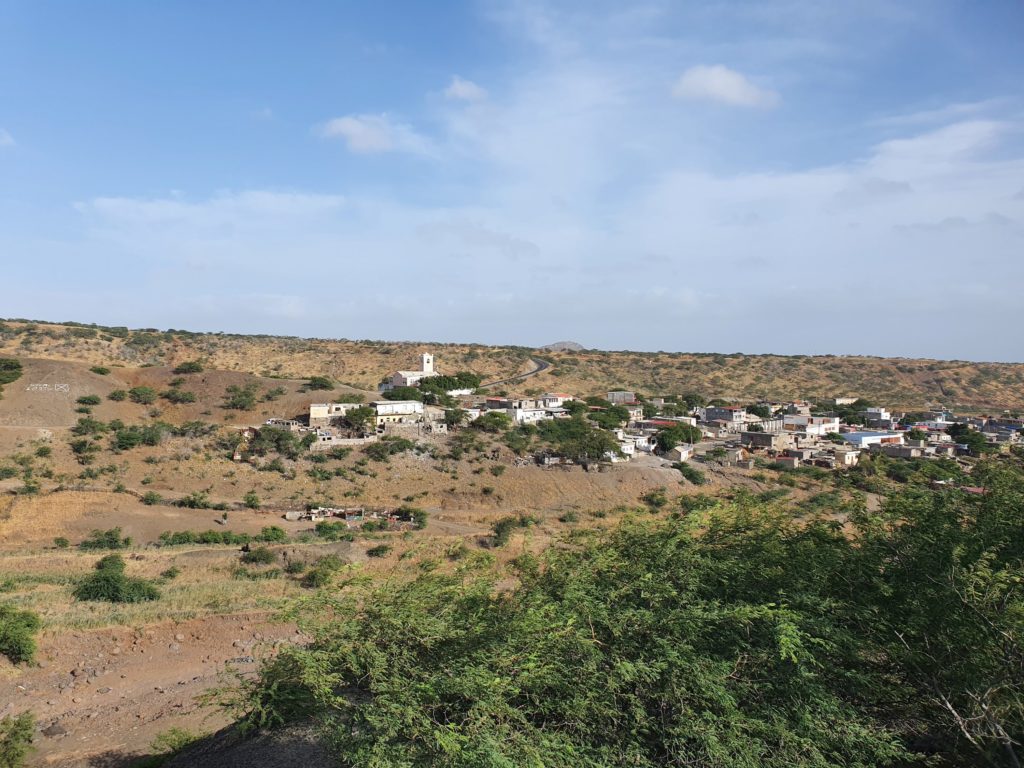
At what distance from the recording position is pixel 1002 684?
7867mm

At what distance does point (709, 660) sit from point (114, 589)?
65.2 ft

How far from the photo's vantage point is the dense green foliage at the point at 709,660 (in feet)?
26.1

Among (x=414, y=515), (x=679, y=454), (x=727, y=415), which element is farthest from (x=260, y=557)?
(x=727, y=415)

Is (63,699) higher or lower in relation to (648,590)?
lower

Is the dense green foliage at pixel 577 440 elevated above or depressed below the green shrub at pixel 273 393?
below

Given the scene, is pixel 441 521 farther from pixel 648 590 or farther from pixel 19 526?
pixel 648 590

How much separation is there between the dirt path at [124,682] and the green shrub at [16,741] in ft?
1.99

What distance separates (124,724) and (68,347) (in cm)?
6413

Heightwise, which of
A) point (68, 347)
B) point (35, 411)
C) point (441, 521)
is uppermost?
point (68, 347)

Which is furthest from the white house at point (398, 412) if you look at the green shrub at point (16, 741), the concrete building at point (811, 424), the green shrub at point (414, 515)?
the green shrub at point (16, 741)

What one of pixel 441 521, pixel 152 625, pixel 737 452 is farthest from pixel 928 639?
pixel 737 452

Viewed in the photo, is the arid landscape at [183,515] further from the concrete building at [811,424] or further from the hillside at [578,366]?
the concrete building at [811,424]

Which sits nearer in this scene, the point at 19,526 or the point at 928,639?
the point at 928,639

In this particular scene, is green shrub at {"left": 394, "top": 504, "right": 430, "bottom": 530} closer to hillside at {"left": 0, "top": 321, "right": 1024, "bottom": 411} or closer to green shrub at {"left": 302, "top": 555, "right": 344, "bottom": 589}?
A: green shrub at {"left": 302, "top": 555, "right": 344, "bottom": 589}
